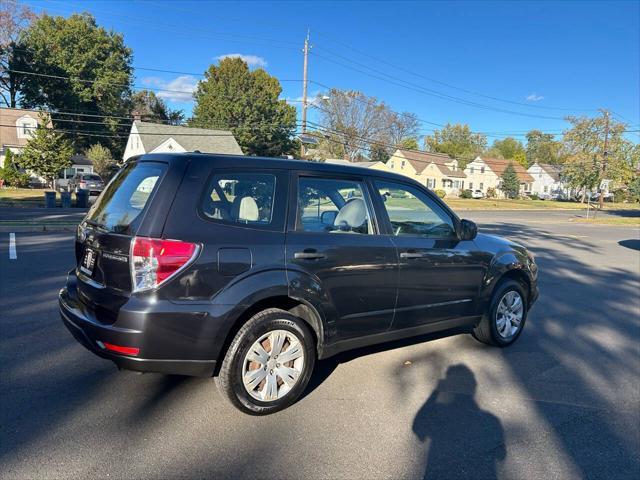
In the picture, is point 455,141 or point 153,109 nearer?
point 153,109

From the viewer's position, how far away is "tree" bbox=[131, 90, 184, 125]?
2609 inches

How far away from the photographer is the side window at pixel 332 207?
11.8 feet

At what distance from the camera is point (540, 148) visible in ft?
397

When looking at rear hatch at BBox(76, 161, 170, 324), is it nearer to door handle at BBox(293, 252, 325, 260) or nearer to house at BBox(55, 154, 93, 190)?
door handle at BBox(293, 252, 325, 260)

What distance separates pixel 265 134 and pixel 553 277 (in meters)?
49.7

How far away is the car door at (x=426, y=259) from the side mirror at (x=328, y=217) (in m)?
0.44

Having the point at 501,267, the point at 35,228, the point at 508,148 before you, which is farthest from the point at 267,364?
the point at 508,148

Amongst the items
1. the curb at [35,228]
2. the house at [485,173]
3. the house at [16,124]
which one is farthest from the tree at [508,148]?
the curb at [35,228]

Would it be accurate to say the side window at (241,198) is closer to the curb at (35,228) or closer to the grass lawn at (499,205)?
the curb at (35,228)

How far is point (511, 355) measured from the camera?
4855mm

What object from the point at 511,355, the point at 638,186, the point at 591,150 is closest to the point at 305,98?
the point at 511,355

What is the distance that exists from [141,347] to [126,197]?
1.16m

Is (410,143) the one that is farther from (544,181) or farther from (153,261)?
(153,261)

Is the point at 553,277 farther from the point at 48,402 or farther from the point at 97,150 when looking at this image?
the point at 97,150
